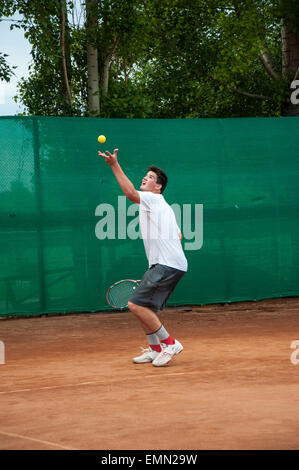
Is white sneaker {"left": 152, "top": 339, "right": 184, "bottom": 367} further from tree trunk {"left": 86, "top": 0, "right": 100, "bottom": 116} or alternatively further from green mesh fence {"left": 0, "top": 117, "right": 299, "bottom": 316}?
tree trunk {"left": 86, "top": 0, "right": 100, "bottom": 116}

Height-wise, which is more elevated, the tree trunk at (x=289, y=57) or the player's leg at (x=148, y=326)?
the tree trunk at (x=289, y=57)

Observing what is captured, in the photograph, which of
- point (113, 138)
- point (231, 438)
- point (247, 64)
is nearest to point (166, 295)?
point (231, 438)

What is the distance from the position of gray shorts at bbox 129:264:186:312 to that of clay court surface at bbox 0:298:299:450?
508 mm

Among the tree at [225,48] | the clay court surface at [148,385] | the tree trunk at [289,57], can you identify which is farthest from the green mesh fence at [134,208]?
the tree at [225,48]

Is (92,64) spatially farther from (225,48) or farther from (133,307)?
(133,307)

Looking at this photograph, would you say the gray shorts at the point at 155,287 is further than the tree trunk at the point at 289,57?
No

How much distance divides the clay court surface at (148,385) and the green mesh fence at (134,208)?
405 mm

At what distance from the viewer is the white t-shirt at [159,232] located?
5.48 m

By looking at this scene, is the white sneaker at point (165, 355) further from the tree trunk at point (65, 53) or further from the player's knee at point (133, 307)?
the tree trunk at point (65, 53)

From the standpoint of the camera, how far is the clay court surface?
351cm

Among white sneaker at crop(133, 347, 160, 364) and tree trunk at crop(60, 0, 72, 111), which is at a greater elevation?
tree trunk at crop(60, 0, 72, 111)

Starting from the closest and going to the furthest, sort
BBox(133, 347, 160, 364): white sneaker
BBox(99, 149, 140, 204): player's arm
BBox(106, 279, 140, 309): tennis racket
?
BBox(99, 149, 140, 204): player's arm < BBox(133, 347, 160, 364): white sneaker < BBox(106, 279, 140, 309): tennis racket

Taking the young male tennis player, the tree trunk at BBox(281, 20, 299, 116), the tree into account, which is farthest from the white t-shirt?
the tree trunk at BBox(281, 20, 299, 116)
